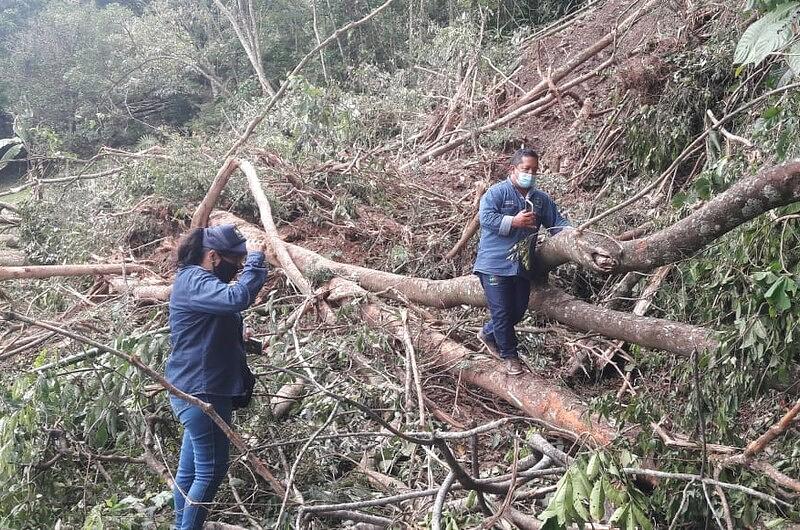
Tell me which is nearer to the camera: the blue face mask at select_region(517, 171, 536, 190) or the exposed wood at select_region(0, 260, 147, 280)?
the blue face mask at select_region(517, 171, 536, 190)

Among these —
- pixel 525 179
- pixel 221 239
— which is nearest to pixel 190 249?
pixel 221 239

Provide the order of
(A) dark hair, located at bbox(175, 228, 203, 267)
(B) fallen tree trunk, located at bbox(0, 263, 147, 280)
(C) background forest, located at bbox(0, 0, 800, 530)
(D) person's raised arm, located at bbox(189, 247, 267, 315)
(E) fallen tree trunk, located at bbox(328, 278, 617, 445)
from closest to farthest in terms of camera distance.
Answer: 1. (C) background forest, located at bbox(0, 0, 800, 530)
2. (D) person's raised arm, located at bbox(189, 247, 267, 315)
3. (A) dark hair, located at bbox(175, 228, 203, 267)
4. (E) fallen tree trunk, located at bbox(328, 278, 617, 445)
5. (B) fallen tree trunk, located at bbox(0, 263, 147, 280)

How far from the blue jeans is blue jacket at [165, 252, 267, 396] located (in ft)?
0.27

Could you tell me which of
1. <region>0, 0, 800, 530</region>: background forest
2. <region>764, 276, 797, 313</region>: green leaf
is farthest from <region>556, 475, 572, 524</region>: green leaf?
<region>764, 276, 797, 313</region>: green leaf

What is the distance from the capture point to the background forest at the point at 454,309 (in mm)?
2418

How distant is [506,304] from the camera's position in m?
3.59

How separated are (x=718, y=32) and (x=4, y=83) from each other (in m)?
21.4

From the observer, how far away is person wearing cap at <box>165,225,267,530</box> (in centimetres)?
283

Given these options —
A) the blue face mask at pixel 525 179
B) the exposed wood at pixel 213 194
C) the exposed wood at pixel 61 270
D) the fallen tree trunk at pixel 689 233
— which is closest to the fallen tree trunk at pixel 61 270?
the exposed wood at pixel 61 270

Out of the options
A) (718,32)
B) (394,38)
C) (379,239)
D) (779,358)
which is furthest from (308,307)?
(394,38)

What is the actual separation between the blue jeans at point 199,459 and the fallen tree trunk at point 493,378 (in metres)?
1.29

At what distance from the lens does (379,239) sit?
19.1 ft

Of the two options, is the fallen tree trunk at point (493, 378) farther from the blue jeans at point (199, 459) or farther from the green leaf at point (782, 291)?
the blue jeans at point (199, 459)

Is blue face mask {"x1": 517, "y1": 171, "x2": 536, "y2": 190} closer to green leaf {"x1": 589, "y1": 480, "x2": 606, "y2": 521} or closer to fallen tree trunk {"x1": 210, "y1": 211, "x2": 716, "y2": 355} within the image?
fallen tree trunk {"x1": 210, "y1": 211, "x2": 716, "y2": 355}
